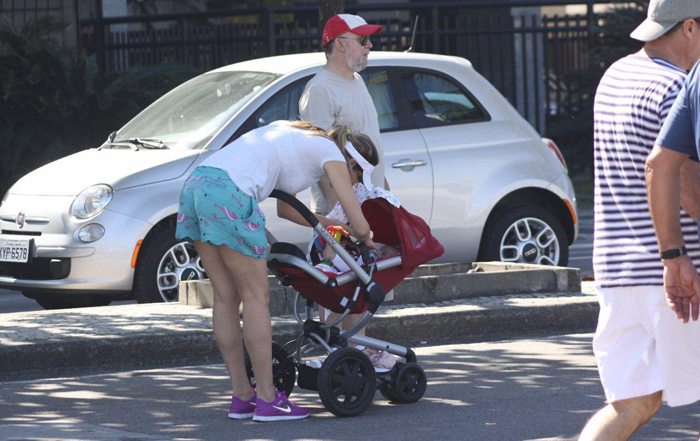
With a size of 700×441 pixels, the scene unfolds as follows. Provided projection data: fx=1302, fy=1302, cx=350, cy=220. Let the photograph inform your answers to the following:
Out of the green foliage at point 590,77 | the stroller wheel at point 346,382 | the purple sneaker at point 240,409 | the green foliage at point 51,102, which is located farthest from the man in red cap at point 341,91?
the green foliage at point 590,77

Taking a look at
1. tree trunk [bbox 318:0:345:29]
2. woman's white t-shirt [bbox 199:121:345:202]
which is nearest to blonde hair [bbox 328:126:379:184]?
woman's white t-shirt [bbox 199:121:345:202]

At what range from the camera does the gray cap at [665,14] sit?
156 inches

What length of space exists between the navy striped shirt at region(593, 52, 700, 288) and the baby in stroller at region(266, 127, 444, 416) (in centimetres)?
196

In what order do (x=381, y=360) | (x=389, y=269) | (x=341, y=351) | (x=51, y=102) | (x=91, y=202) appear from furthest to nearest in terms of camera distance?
(x=51, y=102), (x=91, y=202), (x=381, y=360), (x=389, y=269), (x=341, y=351)

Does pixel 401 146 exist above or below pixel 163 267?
above

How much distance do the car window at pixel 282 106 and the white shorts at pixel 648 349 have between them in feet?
16.9

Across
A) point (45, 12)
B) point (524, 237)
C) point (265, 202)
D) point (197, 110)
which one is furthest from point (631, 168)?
point (45, 12)

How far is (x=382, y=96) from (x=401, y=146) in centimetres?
43

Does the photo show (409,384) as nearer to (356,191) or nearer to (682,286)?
(356,191)

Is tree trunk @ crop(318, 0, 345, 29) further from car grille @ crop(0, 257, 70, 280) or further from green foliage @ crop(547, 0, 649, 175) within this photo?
green foliage @ crop(547, 0, 649, 175)

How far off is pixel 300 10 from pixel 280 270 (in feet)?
35.7

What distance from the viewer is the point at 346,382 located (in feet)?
19.4

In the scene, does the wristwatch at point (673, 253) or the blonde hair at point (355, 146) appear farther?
the blonde hair at point (355, 146)

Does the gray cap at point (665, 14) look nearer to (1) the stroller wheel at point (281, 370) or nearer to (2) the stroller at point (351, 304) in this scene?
(2) the stroller at point (351, 304)
